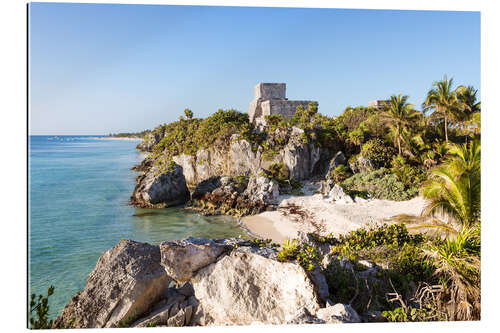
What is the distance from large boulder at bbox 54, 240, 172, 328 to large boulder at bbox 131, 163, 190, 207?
1084 cm

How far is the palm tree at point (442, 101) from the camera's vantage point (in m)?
12.7

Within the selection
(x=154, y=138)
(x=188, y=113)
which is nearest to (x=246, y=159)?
(x=188, y=113)

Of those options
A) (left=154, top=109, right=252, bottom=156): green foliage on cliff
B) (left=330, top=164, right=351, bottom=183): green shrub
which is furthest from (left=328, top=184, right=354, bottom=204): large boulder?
(left=154, top=109, right=252, bottom=156): green foliage on cliff

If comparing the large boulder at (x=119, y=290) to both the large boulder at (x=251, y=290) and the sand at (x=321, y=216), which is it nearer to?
the large boulder at (x=251, y=290)

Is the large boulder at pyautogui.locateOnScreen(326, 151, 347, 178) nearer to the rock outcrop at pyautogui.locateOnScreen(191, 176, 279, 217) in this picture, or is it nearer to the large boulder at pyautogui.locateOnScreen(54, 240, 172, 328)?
the rock outcrop at pyautogui.locateOnScreen(191, 176, 279, 217)

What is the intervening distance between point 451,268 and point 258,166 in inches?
546

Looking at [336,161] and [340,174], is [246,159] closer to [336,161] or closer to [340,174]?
[336,161]

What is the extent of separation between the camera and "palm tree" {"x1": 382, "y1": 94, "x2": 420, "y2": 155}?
50.4 ft

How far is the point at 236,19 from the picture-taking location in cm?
527

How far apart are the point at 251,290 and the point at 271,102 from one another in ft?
68.3

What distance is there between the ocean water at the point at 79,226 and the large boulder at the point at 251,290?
2633 millimetres

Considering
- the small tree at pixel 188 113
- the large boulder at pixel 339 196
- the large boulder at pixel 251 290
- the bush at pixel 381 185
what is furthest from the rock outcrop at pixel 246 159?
the large boulder at pixel 251 290

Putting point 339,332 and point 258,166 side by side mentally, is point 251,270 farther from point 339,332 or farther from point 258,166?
point 258,166
